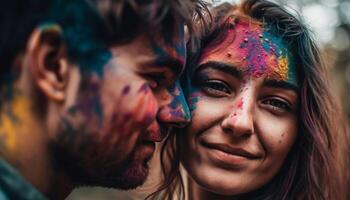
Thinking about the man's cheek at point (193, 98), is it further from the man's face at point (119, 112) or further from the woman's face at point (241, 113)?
the man's face at point (119, 112)

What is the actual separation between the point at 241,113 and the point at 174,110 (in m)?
0.31

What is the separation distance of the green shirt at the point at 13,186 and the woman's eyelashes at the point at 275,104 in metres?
1.01

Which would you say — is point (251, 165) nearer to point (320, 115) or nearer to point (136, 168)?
point (320, 115)

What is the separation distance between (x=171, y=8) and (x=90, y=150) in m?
0.50

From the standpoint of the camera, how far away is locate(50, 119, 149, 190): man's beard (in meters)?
1.46

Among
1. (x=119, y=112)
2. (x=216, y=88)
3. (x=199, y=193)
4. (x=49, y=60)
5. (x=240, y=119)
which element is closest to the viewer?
(x=49, y=60)

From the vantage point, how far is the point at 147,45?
5.12 ft

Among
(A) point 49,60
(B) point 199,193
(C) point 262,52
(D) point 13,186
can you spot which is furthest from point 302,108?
(D) point 13,186

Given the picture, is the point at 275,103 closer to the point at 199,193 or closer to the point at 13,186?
the point at 199,193

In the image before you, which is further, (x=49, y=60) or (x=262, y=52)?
(x=262, y=52)

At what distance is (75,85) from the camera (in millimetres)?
1438

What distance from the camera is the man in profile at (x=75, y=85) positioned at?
1397mm

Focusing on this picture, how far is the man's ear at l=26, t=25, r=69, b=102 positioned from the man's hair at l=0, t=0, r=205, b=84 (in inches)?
0.9

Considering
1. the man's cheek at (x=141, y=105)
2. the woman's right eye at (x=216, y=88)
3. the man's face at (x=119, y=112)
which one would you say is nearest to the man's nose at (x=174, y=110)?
the man's face at (x=119, y=112)
